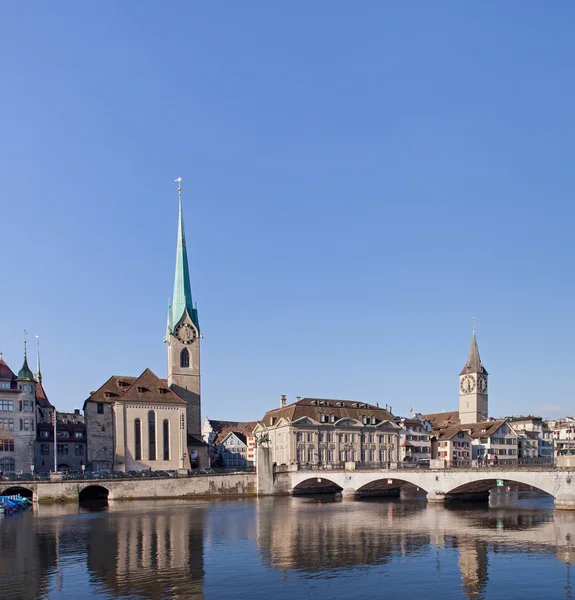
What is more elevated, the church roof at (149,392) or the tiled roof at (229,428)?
the church roof at (149,392)

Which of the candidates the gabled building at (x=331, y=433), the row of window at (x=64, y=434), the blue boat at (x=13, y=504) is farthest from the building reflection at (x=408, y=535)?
the row of window at (x=64, y=434)

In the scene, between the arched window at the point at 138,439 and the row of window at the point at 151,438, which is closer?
the arched window at the point at 138,439

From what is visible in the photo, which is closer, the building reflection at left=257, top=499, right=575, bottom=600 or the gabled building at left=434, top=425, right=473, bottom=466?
the building reflection at left=257, top=499, right=575, bottom=600

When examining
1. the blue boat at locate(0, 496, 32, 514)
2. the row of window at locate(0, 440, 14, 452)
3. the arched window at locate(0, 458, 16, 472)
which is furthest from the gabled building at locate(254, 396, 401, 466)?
the blue boat at locate(0, 496, 32, 514)

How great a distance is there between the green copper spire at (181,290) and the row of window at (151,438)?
2072 centimetres

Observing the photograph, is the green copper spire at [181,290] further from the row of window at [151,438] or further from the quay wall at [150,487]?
the quay wall at [150,487]

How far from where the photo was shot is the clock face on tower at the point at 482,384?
16500 cm

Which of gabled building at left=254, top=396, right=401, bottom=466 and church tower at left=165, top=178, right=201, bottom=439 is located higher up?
church tower at left=165, top=178, right=201, bottom=439

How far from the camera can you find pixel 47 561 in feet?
150

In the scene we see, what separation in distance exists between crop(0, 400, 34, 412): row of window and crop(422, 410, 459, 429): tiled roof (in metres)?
91.4

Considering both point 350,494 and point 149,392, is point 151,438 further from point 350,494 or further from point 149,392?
point 350,494

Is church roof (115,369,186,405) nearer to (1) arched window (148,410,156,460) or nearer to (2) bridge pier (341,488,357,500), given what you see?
(1) arched window (148,410,156,460)

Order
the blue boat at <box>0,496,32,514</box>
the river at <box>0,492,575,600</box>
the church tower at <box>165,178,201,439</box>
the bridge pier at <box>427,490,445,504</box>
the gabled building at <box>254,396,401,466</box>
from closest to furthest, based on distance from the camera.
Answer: the river at <box>0,492,575,600</box>
the blue boat at <box>0,496,32,514</box>
the bridge pier at <box>427,490,445,504</box>
the gabled building at <box>254,396,401,466</box>
the church tower at <box>165,178,201,439</box>

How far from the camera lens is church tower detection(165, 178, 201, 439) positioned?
125m
